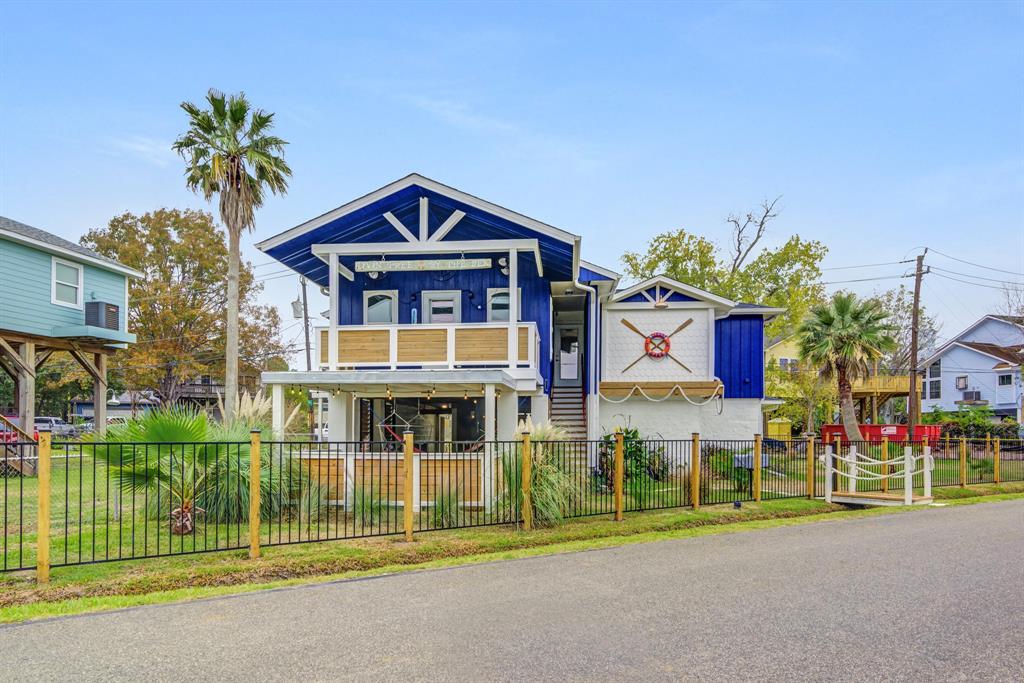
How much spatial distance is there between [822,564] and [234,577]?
7290 mm

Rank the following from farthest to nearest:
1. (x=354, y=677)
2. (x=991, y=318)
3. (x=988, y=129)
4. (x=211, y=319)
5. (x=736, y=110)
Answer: (x=991, y=318)
(x=211, y=319)
(x=988, y=129)
(x=736, y=110)
(x=354, y=677)

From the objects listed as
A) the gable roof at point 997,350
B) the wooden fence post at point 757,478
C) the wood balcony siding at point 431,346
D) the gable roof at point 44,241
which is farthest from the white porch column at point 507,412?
the gable roof at point 997,350

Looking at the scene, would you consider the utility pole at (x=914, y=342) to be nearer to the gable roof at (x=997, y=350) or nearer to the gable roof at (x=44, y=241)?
the gable roof at (x=997, y=350)

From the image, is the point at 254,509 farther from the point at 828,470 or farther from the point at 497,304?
the point at 828,470

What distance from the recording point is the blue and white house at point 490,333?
16.1 m

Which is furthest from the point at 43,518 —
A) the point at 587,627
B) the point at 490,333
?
the point at 490,333

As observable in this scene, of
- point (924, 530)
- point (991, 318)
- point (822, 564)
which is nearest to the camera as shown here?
point (822, 564)

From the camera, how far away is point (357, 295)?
19.0 metres

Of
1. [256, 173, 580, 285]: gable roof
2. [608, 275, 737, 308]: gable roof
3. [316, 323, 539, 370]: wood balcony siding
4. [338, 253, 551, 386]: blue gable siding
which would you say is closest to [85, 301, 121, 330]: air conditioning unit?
[256, 173, 580, 285]: gable roof

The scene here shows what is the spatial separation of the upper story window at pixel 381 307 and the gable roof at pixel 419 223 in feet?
5.60

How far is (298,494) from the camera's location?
1211cm

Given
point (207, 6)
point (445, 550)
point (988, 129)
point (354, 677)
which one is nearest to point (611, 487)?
point (445, 550)

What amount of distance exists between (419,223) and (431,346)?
2990mm

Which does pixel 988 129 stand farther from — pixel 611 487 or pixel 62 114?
pixel 62 114
